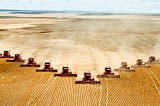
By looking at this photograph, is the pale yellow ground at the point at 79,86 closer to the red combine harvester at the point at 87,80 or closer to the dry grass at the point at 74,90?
the dry grass at the point at 74,90

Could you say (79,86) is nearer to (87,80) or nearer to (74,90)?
(74,90)

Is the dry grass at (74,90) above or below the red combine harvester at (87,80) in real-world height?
below

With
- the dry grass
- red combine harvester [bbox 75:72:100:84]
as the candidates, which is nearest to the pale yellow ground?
the dry grass

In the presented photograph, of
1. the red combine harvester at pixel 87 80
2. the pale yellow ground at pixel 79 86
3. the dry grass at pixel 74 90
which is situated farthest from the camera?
the red combine harvester at pixel 87 80

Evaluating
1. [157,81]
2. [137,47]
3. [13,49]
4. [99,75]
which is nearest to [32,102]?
[99,75]

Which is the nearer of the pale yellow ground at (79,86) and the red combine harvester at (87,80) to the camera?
the pale yellow ground at (79,86)

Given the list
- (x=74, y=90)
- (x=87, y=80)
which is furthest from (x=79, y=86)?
(x=87, y=80)

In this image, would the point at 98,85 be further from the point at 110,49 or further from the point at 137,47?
the point at 137,47

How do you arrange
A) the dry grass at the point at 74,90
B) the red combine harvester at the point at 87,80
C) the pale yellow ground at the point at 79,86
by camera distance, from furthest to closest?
the red combine harvester at the point at 87,80, the pale yellow ground at the point at 79,86, the dry grass at the point at 74,90

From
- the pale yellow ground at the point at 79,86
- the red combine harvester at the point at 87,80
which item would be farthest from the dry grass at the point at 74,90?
the red combine harvester at the point at 87,80

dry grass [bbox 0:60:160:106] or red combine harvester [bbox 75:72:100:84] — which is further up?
red combine harvester [bbox 75:72:100:84]

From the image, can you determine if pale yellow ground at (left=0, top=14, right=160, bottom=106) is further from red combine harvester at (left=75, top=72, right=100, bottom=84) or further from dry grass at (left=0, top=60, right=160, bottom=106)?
red combine harvester at (left=75, top=72, right=100, bottom=84)
